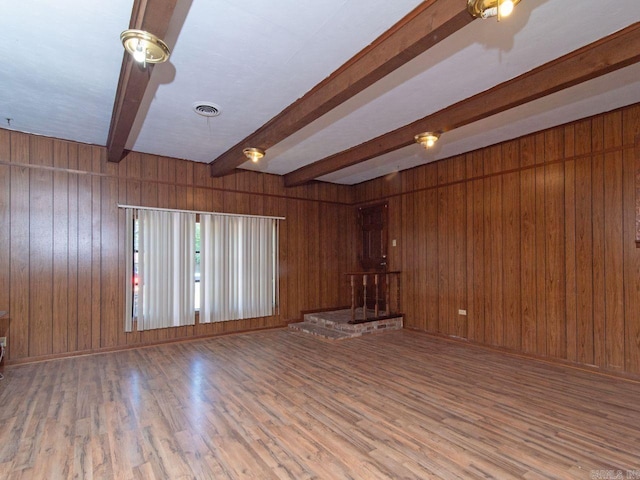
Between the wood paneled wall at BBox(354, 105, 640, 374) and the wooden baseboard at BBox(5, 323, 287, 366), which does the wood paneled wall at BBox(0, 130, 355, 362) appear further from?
the wood paneled wall at BBox(354, 105, 640, 374)

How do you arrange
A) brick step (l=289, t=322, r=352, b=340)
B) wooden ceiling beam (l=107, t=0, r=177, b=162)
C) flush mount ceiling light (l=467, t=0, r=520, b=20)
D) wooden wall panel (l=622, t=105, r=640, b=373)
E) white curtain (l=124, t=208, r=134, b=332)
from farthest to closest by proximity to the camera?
brick step (l=289, t=322, r=352, b=340), white curtain (l=124, t=208, r=134, b=332), wooden wall panel (l=622, t=105, r=640, b=373), wooden ceiling beam (l=107, t=0, r=177, b=162), flush mount ceiling light (l=467, t=0, r=520, b=20)

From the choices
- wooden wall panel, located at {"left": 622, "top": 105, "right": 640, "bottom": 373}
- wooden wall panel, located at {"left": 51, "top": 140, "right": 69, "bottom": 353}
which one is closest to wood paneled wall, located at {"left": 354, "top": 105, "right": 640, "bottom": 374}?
wooden wall panel, located at {"left": 622, "top": 105, "right": 640, "bottom": 373}

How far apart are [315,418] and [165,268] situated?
337cm

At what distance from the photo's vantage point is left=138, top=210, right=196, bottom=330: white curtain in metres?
4.87

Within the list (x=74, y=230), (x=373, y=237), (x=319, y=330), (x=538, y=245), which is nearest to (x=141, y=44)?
(x=74, y=230)

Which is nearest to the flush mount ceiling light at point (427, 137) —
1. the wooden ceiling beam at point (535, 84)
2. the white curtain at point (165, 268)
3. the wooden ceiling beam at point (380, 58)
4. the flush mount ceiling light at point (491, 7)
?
the wooden ceiling beam at point (535, 84)

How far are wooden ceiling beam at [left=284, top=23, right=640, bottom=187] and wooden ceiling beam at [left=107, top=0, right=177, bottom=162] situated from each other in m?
2.66

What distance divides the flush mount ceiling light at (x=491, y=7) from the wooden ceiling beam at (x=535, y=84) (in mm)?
1272

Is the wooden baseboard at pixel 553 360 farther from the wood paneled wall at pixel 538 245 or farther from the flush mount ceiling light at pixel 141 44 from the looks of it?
the flush mount ceiling light at pixel 141 44

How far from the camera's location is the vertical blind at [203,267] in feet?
16.0

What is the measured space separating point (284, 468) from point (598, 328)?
12.2 ft

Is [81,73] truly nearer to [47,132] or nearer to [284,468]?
[47,132]

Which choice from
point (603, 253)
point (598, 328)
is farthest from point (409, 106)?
point (598, 328)

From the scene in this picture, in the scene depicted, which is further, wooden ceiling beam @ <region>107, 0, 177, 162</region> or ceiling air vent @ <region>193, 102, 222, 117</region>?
ceiling air vent @ <region>193, 102, 222, 117</region>
